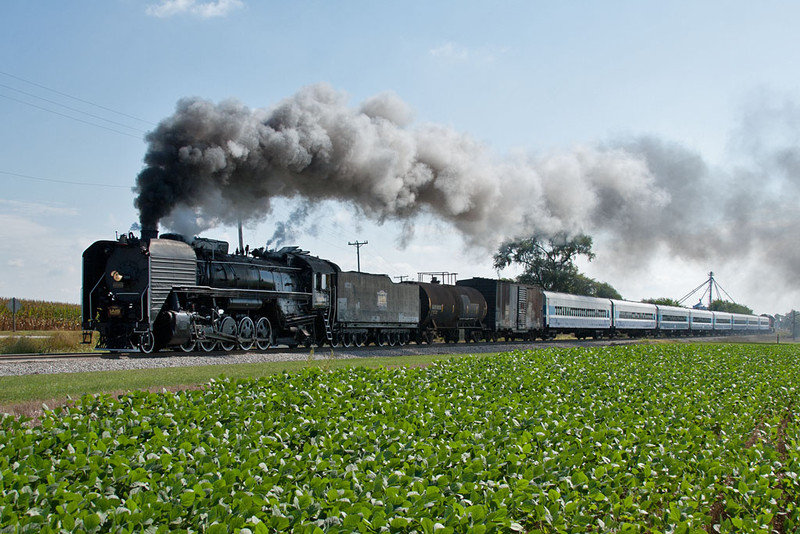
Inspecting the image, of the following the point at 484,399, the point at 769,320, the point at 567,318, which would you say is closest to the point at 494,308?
the point at 567,318

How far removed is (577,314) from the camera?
44219 mm

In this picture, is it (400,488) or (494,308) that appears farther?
(494,308)

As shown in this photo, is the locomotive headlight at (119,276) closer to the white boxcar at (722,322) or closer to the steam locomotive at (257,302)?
the steam locomotive at (257,302)

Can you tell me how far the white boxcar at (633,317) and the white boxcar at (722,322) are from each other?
58.5 feet

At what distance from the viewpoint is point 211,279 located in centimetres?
1950

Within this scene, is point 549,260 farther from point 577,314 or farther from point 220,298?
point 220,298

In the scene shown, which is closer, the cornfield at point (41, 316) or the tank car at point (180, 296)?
the tank car at point (180, 296)

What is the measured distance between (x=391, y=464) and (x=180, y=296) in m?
14.9

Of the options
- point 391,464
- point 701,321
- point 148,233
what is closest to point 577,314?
point 701,321

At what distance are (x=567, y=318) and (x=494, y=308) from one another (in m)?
9.99

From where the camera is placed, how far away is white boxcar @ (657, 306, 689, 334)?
5691 cm

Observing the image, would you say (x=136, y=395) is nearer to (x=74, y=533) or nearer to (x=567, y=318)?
(x=74, y=533)

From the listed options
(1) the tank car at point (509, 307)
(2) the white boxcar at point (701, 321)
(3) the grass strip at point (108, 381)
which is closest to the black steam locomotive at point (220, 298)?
(3) the grass strip at point (108, 381)

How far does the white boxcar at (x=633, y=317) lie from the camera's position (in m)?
49.4
